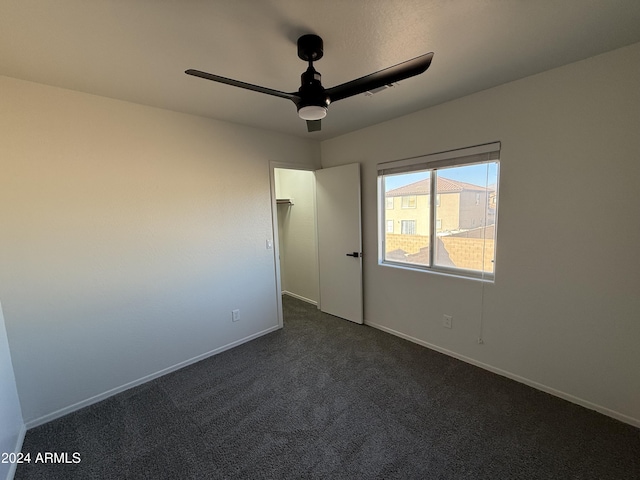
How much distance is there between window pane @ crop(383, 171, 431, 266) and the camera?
9.23 feet

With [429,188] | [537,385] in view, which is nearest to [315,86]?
[429,188]

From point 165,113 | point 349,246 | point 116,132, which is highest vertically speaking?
point 165,113

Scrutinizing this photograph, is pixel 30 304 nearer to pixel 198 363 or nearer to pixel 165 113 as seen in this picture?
pixel 198 363

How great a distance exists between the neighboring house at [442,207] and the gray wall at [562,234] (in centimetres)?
17

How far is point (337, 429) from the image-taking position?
1.82m

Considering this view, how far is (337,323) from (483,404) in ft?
5.98

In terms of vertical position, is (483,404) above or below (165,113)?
below

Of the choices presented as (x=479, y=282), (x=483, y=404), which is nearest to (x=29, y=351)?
(x=483, y=404)

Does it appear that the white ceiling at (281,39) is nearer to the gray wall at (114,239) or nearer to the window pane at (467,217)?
the gray wall at (114,239)

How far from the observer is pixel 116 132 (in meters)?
2.18

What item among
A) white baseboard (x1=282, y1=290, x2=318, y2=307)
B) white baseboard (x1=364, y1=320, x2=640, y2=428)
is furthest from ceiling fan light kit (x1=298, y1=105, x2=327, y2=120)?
white baseboard (x1=282, y1=290, x2=318, y2=307)

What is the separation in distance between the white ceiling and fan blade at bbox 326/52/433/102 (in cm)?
29

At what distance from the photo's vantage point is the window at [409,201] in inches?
114

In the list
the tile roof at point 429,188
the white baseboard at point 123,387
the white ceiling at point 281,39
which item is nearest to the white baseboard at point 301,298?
the white baseboard at point 123,387
